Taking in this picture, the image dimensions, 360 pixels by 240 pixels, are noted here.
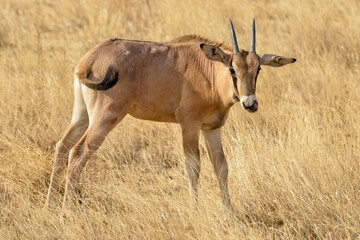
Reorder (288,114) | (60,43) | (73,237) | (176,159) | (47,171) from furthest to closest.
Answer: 1. (60,43)
2. (288,114)
3. (176,159)
4. (47,171)
5. (73,237)

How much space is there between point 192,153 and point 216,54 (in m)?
1.24

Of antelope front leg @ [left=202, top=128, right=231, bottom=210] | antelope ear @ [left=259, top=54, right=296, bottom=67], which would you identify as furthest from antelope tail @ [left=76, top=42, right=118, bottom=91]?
antelope ear @ [left=259, top=54, right=296, bottom=67]

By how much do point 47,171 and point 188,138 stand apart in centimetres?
186

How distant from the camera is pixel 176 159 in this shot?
29.1 ft

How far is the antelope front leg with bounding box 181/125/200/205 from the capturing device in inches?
297

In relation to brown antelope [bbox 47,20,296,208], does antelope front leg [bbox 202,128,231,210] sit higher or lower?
lower

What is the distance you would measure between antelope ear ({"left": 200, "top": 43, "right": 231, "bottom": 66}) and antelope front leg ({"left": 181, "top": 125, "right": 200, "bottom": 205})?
2.88 feet

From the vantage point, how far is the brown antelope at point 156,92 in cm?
732

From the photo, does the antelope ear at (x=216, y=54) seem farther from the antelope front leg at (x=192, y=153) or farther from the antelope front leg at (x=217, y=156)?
the antelope front leg at (x=217, y=156)

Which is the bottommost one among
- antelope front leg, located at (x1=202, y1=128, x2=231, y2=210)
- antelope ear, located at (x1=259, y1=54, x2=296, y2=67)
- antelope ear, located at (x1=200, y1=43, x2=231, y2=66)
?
antelope front leg, located at (x1=202, y1=128, x2=231, y2=210)

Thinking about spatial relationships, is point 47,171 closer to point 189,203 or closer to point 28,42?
point 189,203

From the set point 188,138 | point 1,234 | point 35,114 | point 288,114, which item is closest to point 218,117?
point 188,138

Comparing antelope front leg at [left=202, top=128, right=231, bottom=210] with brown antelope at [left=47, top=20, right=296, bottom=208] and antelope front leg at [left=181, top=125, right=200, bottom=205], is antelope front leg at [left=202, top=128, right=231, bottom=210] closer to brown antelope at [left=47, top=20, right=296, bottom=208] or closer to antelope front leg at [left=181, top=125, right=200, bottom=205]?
brown antelope at [left=47, top=20, right=296, bottom=208]

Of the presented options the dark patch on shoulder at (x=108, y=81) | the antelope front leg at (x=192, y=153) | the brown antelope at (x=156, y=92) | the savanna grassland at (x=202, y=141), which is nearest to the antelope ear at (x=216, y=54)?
the brown antelope at (x=156, y=92)
